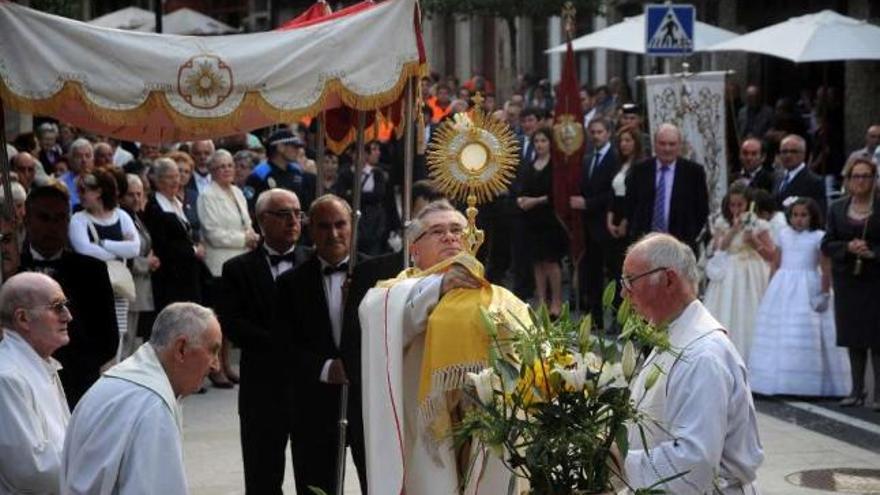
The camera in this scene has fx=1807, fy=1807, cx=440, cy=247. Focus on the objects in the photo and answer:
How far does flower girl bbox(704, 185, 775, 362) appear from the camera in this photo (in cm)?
1415

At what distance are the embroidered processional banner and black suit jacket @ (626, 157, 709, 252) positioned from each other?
6.53 ft

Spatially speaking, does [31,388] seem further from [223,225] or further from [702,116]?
[702,116]

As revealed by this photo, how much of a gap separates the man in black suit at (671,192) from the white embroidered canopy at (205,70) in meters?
6.31

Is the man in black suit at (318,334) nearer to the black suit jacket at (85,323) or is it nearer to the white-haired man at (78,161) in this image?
the black suit jacket at (85,323)

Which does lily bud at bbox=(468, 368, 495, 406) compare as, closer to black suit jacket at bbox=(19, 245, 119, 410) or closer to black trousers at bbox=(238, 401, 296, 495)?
black trousers at bbox=(238, 401, 296, 495)

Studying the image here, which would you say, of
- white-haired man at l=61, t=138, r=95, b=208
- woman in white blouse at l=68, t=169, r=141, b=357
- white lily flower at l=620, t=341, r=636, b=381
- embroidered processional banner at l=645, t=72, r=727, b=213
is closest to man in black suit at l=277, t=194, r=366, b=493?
white lily flower at l=620, t=341, r=636, b=381

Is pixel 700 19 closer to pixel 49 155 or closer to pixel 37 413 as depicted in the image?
pixel 49 155

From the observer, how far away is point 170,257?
44.3ft

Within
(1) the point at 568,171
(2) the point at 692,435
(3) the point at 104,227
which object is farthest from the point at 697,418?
(1) the point at 568,171

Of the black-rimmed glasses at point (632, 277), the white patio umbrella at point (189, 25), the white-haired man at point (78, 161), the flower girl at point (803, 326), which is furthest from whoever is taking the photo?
the white patio umbrella at point (189, 25)

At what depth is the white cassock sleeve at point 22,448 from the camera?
6254mm

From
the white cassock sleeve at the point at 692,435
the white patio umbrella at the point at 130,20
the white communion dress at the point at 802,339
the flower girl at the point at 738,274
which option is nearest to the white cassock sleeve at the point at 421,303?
the white cassock sleeve at the point at 692,435

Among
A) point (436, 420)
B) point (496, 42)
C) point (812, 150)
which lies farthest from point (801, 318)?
point (496, 42)

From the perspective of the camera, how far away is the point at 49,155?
19.7 metres
